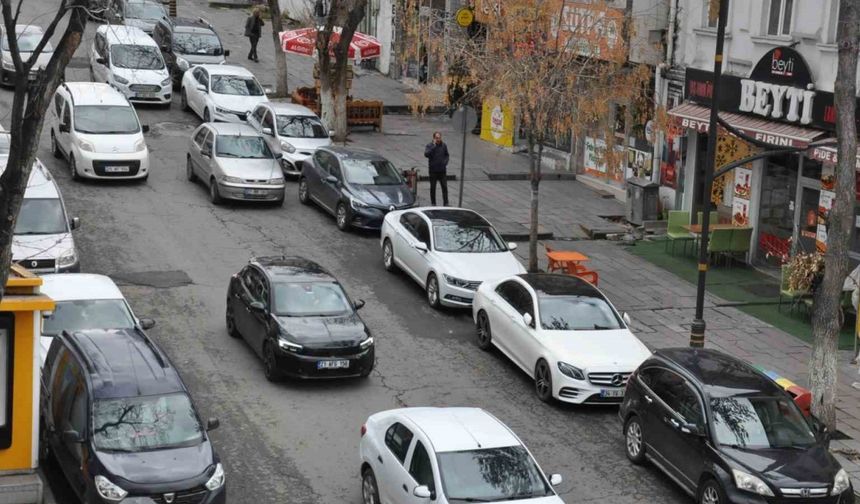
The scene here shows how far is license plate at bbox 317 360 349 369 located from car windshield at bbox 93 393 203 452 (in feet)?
12.6

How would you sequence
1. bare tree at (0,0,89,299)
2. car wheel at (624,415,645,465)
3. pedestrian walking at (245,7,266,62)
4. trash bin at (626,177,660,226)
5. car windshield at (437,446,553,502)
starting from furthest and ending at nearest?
pedestrian walking at (245,7,266,62)
trash bin at (626,177,660,226)
car wheel at (624,415,645,465)
car windshield at (437,446,553,502)
bare tree at (0,0,89,299)

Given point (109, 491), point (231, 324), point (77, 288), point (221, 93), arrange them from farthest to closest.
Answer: point (221, 93), point (231, 324), point (77, 288), point (109, 491)

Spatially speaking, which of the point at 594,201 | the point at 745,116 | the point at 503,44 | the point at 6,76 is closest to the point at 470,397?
the point at 503,44

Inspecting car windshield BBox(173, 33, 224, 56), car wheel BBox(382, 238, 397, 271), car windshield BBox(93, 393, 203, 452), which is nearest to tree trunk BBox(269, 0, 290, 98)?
car windshield BBox(173, 33, 224, 56)

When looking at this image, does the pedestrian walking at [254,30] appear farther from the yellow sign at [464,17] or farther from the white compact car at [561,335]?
the white compact car at [561,335]

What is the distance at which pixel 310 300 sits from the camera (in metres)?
19.6

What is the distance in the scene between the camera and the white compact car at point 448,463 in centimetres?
1345

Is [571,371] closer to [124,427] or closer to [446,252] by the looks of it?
[446,252]

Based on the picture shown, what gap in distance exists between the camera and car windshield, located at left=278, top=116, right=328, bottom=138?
3212 cm

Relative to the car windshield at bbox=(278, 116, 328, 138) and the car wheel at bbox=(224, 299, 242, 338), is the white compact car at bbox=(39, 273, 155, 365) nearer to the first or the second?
the car wheel at bbox=(224, 299, 242, 338)

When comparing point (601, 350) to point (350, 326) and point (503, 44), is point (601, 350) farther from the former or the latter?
point (503, 44)

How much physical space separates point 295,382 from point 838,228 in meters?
8.25

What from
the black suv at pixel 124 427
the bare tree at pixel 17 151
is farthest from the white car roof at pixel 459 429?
the bare tree at pixel 17 151

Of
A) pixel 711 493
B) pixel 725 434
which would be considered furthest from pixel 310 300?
pixel 711 493
